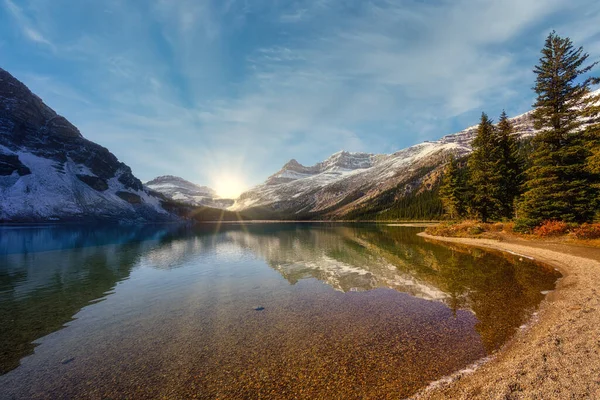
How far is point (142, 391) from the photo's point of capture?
29.1 feet

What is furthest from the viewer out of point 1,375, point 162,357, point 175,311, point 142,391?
point 175,311

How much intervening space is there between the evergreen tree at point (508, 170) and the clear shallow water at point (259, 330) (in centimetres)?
3219

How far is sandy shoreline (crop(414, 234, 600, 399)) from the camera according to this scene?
7.40 m

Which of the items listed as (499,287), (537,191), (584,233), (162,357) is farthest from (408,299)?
(537,191)

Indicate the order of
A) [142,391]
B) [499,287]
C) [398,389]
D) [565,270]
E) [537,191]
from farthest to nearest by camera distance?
1. [537,191]
2. [565,270]
3. [499,287]
4. [142,391]
5. [398,389]

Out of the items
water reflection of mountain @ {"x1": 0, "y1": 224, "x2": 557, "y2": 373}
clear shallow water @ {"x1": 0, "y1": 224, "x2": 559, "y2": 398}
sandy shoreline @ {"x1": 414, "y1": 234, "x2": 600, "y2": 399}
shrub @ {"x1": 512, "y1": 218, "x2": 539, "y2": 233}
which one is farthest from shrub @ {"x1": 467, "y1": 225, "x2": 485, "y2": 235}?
sandy shoreline @ {"x1": 414, "y1": 234, "x2": 600, "y2": 399}

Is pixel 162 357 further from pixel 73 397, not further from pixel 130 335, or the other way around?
pixel 130 335

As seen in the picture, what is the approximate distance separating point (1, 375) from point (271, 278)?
18.2 m

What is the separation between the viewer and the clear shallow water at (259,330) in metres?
9.20

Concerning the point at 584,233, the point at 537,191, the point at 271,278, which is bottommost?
the point at 271,278

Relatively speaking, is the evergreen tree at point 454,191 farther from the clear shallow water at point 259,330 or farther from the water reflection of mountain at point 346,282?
the clear shallow water at point 259,330

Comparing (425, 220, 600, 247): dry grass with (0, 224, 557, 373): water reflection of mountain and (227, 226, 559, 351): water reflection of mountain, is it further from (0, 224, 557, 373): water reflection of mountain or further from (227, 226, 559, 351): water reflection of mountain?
(0, 224, 557, 373): water reflection of mountain

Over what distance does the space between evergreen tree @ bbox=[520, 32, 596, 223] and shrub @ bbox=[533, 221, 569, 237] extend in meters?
1.31

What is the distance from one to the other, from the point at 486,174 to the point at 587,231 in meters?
24.6
